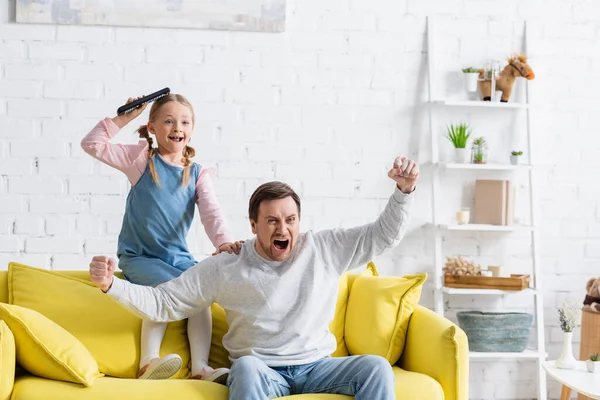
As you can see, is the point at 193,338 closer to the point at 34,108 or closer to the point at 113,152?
the point at 113,152

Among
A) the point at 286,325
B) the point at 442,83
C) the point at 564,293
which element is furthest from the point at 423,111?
the point at 286,325

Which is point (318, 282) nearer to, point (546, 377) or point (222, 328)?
point (222, 328)

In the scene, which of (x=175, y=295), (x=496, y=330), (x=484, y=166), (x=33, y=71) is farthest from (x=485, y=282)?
(x=33, y=71)

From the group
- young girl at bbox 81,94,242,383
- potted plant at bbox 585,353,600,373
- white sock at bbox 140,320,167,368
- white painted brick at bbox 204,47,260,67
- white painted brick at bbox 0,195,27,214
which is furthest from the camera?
white painted brick at bbox 204,47,260,67

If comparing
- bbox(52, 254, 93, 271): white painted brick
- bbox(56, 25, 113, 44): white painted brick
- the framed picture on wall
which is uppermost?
the framed picture on wall

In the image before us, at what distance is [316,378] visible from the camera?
261 cm

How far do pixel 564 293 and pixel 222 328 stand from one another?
197 cm

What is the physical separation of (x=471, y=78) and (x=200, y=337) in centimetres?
191

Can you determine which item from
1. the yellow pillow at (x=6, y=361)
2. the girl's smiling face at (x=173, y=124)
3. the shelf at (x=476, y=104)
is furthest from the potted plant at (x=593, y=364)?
the yellow pillow at (x=6, y=361)

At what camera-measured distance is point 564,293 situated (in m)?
4.13

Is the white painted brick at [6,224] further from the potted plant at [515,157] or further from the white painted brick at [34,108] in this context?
the potted plant at [515,157]

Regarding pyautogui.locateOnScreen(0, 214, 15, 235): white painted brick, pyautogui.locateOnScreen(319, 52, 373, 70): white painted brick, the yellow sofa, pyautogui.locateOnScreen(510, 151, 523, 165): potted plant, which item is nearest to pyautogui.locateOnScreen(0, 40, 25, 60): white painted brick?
pyautogui.locateOnScreen(0, 214, 15, 235): white painted brick

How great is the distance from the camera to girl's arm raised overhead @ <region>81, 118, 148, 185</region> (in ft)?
9.78

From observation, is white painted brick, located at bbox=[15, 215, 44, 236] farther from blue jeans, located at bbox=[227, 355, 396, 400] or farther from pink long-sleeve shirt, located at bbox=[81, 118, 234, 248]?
blue jeans, located at bbox=[227, 355, 396, 400]
